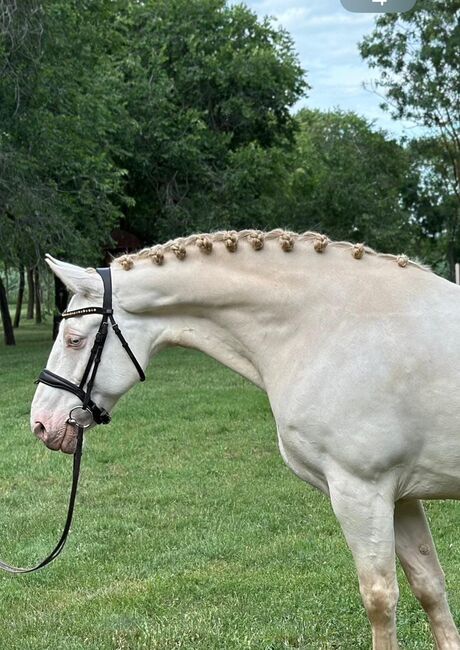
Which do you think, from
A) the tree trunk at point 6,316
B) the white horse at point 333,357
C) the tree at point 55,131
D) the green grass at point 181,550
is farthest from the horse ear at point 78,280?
the tree trunk at point 6,316

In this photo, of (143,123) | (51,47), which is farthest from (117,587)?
(143,123)

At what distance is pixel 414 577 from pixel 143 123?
20564 mm

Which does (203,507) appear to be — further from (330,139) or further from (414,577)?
(330,139)

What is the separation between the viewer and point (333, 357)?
2781 mm

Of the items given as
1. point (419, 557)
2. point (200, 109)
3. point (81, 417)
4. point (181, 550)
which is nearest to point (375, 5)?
point (81, 417)

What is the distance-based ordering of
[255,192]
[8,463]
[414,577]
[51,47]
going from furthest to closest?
[255,192], [51,47], [8,463], [414,577]

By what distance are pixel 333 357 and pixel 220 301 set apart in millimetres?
554

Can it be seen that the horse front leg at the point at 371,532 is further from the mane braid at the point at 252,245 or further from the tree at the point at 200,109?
the tree at the point at 200,109

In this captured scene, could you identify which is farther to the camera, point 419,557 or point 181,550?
point 181,550

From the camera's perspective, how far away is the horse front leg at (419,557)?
120 inches

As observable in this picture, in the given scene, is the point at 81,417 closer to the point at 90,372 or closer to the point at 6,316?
the point at 90,372

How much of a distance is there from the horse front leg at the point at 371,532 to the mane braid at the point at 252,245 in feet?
3.02

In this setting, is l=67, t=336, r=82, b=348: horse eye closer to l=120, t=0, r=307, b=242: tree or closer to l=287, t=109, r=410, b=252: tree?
l=120, t=0, r=307, b=242: tree

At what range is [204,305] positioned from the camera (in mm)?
3074
